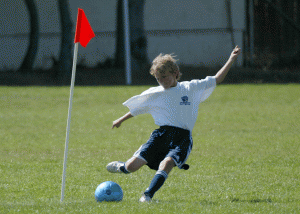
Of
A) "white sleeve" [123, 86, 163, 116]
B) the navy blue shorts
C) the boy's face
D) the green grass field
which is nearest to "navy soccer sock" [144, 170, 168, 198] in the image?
the green grass field

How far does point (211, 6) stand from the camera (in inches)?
977

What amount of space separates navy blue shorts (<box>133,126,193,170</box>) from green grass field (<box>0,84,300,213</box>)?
1.48 feet

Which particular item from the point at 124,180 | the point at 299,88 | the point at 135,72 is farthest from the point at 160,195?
the point at 135,72

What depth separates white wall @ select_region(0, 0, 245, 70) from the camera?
24703 mm

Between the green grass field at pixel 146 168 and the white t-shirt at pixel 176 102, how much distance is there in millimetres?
858

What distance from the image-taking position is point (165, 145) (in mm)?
4887

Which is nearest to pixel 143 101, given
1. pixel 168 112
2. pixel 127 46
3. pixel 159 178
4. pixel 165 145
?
pixel 168 112

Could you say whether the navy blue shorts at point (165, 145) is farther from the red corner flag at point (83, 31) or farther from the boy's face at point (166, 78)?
the red corner flag at point (83, 31)

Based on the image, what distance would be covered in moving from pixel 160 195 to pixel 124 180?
929 mm

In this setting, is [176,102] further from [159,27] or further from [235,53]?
[159,27]

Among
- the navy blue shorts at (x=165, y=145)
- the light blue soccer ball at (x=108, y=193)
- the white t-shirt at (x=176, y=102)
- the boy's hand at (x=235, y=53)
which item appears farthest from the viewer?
the boy's hand at (x=235, y=53)

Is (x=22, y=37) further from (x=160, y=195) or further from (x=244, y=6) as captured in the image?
(x=160, y=195)

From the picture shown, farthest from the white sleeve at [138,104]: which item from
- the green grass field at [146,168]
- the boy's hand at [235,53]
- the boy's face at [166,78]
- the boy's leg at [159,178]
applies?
the boy's hand at [235,53]

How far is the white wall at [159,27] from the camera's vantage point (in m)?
24.7
